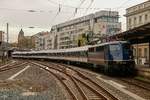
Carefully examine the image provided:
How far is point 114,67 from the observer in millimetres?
29391

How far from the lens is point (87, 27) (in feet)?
480

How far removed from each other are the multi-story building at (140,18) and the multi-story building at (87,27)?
3171 cm

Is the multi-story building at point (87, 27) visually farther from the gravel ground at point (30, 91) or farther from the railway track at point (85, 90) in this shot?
the gravel ground at point (30, 91)

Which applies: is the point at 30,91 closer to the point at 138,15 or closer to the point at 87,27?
the point at 138,15

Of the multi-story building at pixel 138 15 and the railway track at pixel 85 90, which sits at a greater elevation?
the multi-story building at pixel 138 15

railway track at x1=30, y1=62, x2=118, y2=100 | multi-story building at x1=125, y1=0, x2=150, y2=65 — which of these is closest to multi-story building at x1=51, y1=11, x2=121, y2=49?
multi-story building at x1=125, y1=0, x2=150, y2=65

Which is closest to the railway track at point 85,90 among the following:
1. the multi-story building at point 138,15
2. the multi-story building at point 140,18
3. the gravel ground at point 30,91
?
the gravel ground at point 30,91

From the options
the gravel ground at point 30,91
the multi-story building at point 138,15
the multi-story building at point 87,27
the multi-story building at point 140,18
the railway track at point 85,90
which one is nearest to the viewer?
the gravel ground at point 30,91

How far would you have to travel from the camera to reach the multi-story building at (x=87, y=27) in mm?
128712

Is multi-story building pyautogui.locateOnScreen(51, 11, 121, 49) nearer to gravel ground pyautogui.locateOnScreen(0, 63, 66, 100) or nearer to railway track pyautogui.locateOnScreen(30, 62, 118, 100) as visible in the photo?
railway track pyautogui.locateOnScreen(30, 62, 118, 100)

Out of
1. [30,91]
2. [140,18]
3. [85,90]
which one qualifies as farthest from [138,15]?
[30,91]

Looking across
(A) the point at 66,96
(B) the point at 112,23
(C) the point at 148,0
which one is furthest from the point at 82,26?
(A) the point at 66,96

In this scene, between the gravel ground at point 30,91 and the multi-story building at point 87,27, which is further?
the multi-story building at point 87,27

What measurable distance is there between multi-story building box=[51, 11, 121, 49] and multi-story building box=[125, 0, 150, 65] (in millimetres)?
31712
